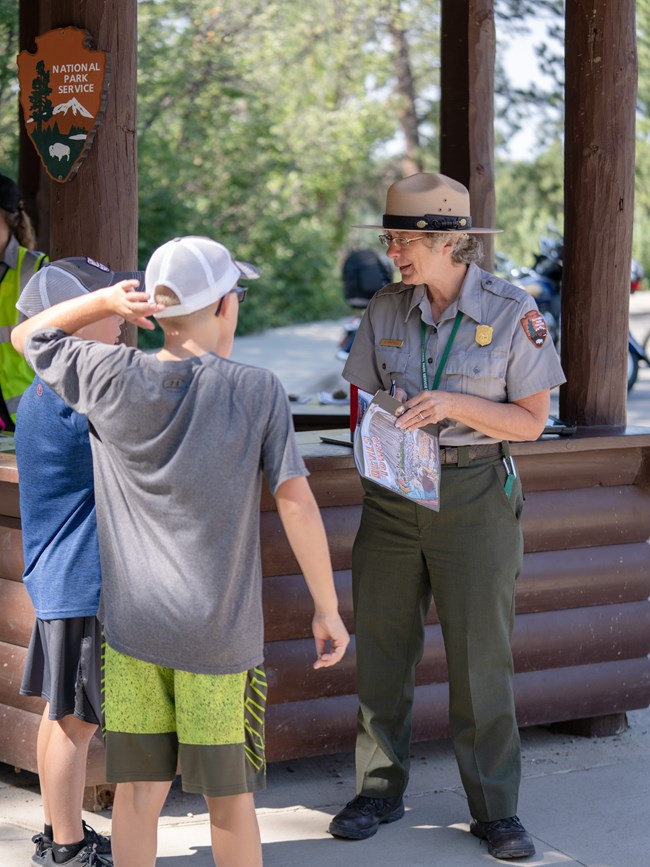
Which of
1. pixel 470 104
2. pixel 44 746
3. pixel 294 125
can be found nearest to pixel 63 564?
pixel 44 746

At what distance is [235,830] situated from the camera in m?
2.62

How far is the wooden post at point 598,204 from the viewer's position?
14.4 ft

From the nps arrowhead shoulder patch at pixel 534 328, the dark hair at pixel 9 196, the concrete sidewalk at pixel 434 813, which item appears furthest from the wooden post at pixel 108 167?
the concrete sidewalk at pixel 434 813

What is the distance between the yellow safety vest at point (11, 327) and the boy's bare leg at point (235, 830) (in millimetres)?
2075

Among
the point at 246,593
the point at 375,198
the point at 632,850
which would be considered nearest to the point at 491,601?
the point at 632,850

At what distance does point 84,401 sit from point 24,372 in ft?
5.90

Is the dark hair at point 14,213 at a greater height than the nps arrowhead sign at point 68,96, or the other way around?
the nps arrowhead sign at point 68,96

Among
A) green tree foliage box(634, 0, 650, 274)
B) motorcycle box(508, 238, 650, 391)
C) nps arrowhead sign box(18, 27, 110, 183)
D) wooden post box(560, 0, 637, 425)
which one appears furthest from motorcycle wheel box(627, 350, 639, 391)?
green tree foliage box(634, 0, 650, 274)

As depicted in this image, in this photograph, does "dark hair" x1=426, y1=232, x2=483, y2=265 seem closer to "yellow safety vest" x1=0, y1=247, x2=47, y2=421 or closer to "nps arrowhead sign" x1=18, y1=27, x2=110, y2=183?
"nps arrowhead sign" x1=18, y1=27, x2=110, y2=183

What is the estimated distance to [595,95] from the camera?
441cm

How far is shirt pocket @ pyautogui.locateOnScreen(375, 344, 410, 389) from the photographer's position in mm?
3477

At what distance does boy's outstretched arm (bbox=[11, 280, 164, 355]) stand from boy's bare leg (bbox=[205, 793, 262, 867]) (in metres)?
1.01

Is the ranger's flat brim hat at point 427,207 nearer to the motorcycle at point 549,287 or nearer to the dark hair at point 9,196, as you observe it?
the dark hair at point 9,196

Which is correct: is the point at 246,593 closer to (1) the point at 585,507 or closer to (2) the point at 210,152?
Result: (1) the point at 585,507
